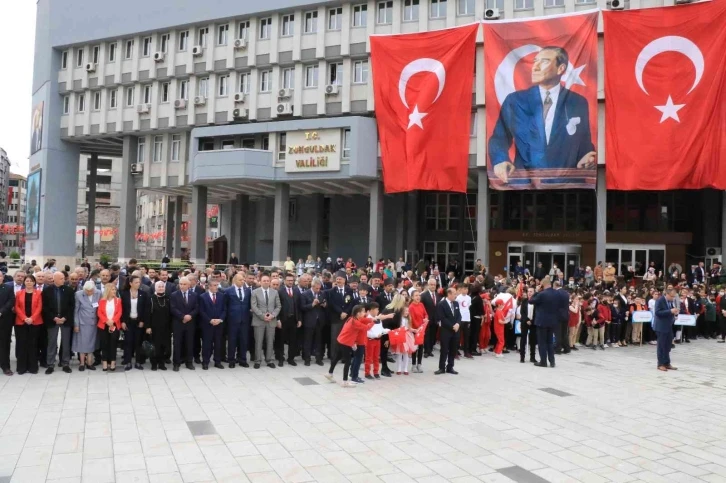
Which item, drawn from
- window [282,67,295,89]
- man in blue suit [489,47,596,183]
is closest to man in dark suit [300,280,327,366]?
man in blue suit [489,47,596,183]

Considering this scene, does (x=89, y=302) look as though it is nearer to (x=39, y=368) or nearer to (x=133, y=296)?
(x=133, y=296)

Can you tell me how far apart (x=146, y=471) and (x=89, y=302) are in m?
5.99

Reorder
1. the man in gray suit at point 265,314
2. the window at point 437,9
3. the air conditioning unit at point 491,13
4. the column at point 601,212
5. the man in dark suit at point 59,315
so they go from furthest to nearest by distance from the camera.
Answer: the window at point 437,9 < the air conditioning unit at point 491,13 < the column at point 601,212 < the man in gray suit at point 265,314 < the man in dark suit at point 59,315

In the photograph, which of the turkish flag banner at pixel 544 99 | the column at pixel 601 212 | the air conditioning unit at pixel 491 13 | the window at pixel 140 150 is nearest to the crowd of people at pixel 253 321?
the turkish flag banner at pixel 544 99

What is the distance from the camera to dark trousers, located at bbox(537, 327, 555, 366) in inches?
492

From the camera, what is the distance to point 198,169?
35.2m

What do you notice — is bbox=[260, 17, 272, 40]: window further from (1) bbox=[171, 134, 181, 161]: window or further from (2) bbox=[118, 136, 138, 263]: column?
(2) bbox=[118, 136, 138, 263]: column

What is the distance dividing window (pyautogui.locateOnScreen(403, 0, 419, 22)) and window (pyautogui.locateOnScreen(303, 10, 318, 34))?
5.38 meters

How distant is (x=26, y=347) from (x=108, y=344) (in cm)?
135

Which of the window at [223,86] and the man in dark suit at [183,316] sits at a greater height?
the window at [223,86]

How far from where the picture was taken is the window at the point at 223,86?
3684 cm

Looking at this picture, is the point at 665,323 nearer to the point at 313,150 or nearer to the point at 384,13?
the point at 313,150

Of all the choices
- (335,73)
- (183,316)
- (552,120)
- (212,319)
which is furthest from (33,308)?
(335,73)

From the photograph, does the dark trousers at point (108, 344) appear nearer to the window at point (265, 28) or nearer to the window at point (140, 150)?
the window at point (265, 28)
